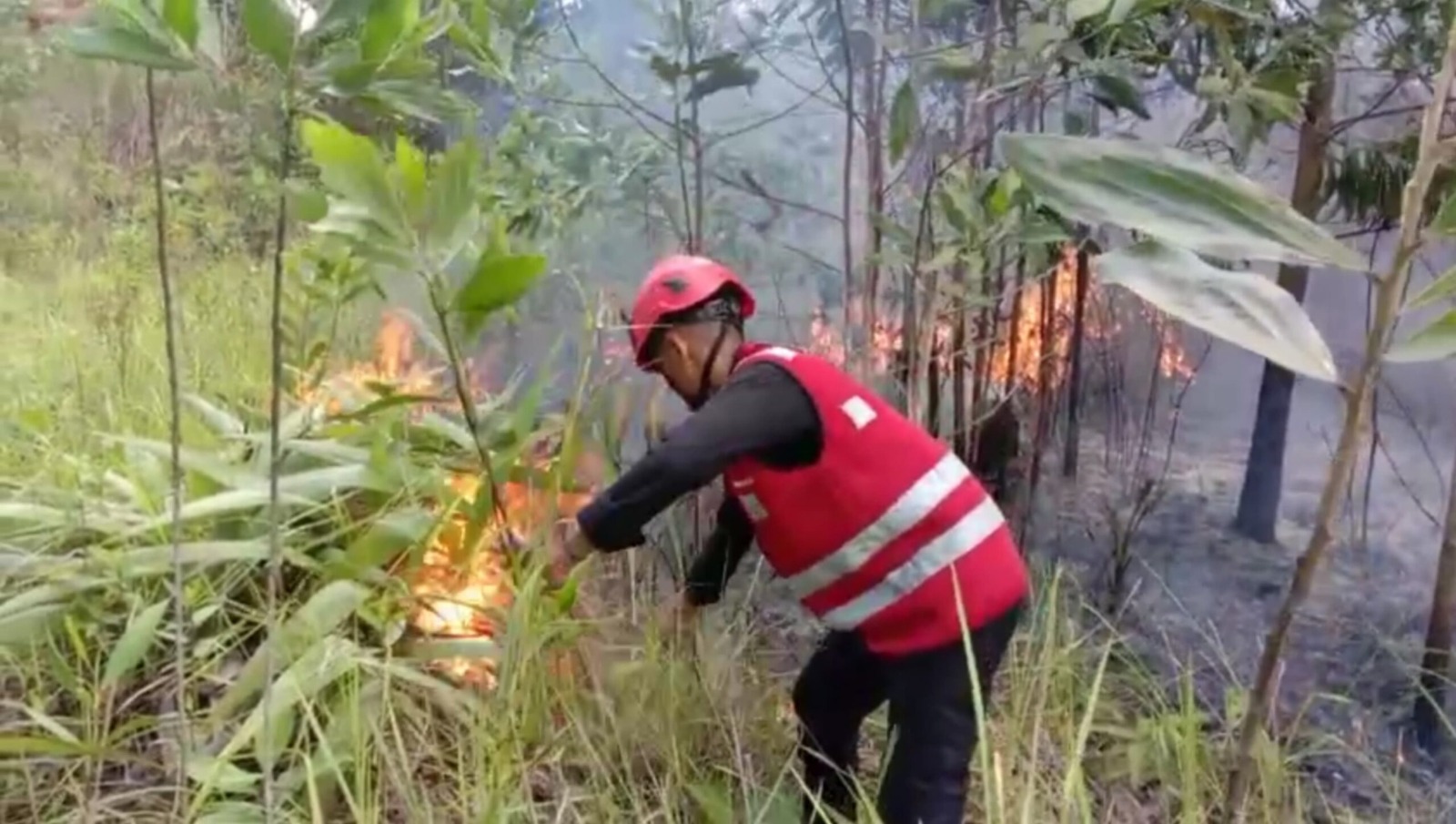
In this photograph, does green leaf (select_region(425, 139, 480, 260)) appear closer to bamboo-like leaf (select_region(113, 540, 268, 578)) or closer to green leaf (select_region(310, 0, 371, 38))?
green leaf (select_region(310, 0, 371, 38))

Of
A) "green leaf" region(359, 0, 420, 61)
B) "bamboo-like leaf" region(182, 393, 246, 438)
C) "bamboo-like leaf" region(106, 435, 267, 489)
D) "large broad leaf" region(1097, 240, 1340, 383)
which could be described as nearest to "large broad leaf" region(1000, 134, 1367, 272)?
"large broad leaf" region(1097, 240, 1340, 383)

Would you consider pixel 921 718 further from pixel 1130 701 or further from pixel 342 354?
pixel 342 354

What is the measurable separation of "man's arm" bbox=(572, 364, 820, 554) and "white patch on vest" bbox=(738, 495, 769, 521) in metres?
0.11

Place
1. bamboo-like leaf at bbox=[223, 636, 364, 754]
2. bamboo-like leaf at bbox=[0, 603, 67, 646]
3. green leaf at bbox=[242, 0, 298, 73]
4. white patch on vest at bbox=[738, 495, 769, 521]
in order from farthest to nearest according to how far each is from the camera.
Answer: white patch on vest at bbox=[738, 495, 769, 521] → bamboo-like leaf at bbox=[0, 603, 67, 646] → bamboo-like leaf at bbox=[223, 636, 364, 754] → green leaf at bbox=[242, 0, 298, 73]

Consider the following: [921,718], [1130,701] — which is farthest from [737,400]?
[1130,701]

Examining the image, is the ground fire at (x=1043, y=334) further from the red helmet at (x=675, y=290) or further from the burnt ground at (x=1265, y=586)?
the red helmet at (x=675, y=290)

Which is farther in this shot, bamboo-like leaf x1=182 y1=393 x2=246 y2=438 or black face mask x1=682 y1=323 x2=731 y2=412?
bamboo-like leaf x1=182 y1=393 x2=246 y2=438

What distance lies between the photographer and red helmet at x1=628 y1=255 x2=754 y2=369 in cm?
122

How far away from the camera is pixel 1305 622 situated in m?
1.75

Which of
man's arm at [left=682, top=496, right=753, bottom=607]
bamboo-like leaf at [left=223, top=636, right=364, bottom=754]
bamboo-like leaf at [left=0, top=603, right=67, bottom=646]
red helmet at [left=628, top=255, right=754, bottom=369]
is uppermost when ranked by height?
red helmet at [left=628, top=255, right=754, bottom=369]

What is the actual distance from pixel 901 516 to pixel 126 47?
71 cm

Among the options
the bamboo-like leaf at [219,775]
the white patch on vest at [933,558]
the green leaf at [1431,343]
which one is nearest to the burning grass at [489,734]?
the bamboo-like leaf at [219,775]

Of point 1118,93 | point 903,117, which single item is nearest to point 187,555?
point 903,117

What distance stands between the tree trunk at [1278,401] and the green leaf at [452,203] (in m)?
1.09
